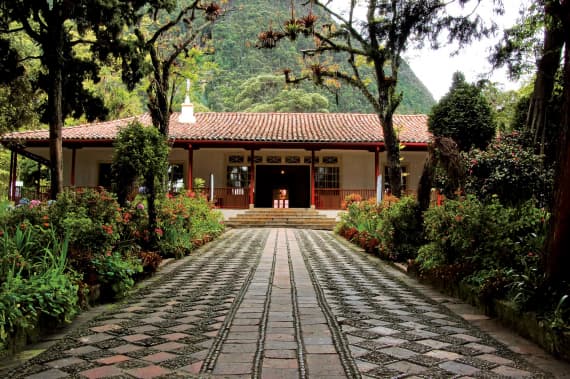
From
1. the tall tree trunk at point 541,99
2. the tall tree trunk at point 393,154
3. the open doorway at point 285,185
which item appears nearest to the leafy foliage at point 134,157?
the tall tree trunk at point 393,154

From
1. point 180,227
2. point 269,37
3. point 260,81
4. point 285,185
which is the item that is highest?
point 260,81

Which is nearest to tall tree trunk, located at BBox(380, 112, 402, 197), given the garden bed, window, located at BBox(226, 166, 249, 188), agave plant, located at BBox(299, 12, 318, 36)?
agave plant, located at BBox(299, 12, 318, 36)

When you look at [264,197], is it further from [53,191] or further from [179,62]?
[53,191]

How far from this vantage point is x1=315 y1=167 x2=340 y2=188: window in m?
19.1

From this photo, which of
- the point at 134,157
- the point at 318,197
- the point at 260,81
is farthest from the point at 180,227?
the point at 260,81

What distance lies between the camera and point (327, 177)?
757 inches

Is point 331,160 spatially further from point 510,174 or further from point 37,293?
point 37,293

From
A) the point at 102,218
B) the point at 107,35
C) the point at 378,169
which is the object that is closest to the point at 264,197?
the point at 378,169

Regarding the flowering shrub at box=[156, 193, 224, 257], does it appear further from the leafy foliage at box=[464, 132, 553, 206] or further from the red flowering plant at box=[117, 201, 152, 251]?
the leafy foliage at box=[464, 132, 553, 206]

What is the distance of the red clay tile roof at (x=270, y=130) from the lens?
17.0 metres

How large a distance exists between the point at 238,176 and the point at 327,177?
12.1ft

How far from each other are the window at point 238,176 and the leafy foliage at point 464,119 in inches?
366

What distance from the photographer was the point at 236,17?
1764 inches

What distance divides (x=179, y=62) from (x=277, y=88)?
80.3 ft
